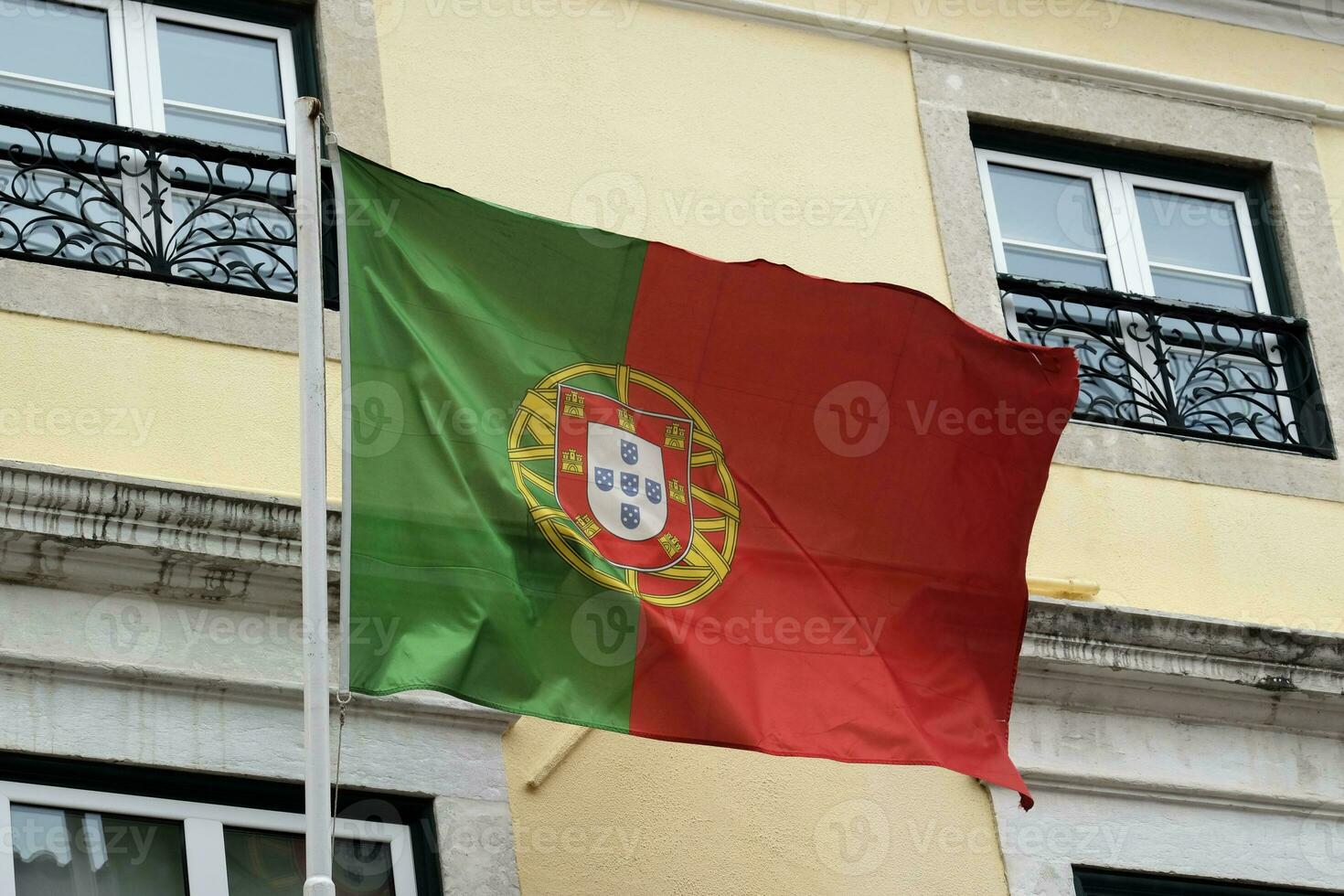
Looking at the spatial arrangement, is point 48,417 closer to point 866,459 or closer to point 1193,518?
point 866,459

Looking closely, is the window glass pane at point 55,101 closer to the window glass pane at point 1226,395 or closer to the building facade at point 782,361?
the building facade at point 782,361

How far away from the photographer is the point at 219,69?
8.79 m

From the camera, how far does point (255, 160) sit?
8.32 meters

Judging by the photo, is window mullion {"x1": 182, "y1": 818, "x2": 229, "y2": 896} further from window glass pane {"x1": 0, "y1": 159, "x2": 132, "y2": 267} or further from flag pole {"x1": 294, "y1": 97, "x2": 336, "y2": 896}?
window glass pane {"x1": 0, "y1": 159, "x2": 132, "y2": 267}

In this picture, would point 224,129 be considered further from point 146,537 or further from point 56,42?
point 146,537

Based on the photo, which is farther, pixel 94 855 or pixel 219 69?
pixel 219 69

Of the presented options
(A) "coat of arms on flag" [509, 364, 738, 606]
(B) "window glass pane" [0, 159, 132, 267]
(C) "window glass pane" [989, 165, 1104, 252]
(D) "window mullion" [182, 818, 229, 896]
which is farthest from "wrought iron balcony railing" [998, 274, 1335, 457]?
(D) "window mullion" [182, 818, 229, 896]

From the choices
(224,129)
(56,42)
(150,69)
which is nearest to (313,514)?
(224,129)

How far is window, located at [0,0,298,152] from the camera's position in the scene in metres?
8.45

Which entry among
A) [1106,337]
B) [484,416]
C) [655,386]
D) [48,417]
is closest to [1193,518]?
[1106,337]

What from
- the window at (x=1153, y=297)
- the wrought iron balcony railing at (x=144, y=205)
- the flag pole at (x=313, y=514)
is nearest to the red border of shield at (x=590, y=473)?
the flag pole at (x=313, y=514)

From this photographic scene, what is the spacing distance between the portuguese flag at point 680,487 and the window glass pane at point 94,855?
114 centimetres

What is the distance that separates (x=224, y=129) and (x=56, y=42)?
65 centimetres

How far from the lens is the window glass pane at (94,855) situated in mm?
6742
